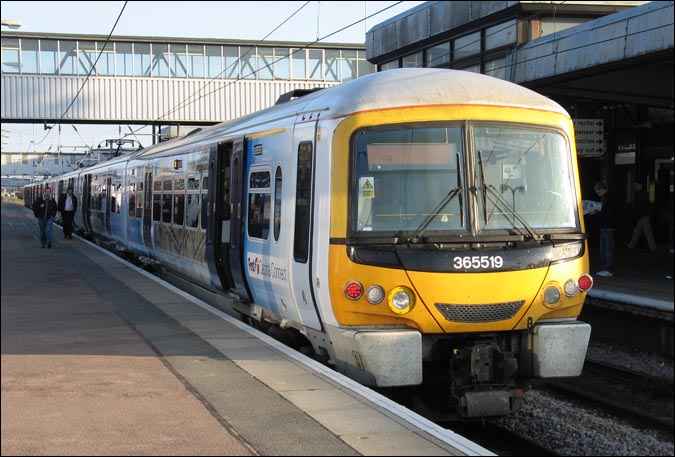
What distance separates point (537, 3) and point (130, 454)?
15986 mm

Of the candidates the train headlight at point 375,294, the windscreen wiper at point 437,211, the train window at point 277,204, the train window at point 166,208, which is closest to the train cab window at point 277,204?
the train window at point 277,204

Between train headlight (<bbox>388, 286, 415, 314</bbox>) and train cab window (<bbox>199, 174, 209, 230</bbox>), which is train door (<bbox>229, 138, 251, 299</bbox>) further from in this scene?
train headlight (<bbox>388, 286, 415, 314</bbox>)

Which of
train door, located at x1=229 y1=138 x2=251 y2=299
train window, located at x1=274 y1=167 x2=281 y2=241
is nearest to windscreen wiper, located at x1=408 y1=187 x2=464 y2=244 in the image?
train window, located at x1=274 y1=167 x2=281 y2=241

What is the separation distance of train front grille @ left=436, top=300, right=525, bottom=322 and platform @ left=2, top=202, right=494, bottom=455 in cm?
97

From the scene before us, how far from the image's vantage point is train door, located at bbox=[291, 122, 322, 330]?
23.2 ft

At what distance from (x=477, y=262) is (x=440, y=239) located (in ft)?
1.21

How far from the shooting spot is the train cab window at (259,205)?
848cm

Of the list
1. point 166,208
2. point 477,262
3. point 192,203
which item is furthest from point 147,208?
point 477,262

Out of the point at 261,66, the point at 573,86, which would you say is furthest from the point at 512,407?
the point at 261,66

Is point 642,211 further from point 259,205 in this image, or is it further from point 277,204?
point 277,204

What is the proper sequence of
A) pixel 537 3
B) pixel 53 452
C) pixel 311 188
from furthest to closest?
1. pixel 537 3
2. pixel 311 188
3. pixel 53 452

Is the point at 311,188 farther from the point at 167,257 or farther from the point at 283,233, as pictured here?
Answer: the point at 167,257

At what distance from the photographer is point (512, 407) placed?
6.54 metres

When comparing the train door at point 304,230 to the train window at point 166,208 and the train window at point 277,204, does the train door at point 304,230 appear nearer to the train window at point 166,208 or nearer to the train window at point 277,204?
the train window at point 277,204
